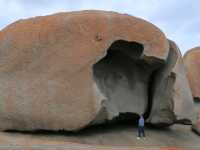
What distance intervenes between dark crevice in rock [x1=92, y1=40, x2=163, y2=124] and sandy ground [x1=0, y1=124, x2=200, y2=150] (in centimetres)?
47

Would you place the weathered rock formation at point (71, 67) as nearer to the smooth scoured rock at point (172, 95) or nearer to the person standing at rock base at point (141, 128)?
the smooth scoured rock at point (172, 95)

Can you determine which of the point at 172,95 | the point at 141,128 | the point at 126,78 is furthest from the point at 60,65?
the point at 172,95

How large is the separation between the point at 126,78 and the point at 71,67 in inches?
98.5

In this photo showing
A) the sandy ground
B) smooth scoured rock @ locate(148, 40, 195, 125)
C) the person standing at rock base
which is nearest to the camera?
the sandy ground

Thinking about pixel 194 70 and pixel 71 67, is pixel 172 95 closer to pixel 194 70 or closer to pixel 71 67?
pixel 71 67

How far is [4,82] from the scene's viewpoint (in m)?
13.1

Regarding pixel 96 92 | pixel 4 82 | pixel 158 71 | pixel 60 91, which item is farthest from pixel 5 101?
pixel 158 71

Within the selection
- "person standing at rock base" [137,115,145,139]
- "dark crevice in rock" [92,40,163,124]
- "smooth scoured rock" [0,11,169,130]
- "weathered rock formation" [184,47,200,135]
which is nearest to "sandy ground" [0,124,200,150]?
"person standing at rock base" [137,115,145,139]

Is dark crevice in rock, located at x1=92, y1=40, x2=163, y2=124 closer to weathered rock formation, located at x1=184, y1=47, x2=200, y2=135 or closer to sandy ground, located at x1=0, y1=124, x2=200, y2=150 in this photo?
sandy ground, located at x1=0, y1=124, x2=200, y2=150

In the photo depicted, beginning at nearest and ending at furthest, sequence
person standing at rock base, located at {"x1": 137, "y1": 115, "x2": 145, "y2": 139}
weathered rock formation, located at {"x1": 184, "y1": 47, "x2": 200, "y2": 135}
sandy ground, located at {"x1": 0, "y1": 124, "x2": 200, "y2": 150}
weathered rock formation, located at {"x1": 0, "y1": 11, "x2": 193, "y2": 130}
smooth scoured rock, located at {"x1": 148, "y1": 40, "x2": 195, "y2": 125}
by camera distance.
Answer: sandy ground, located at {"x1": 0, "y1": 124, "x2": 200, "y2": 150}
weathered rock formation, located at {"x1": 0, "y1": 11, "x2": 193, "y2": 130}
person standing at rock base, located at {"x1": 137, "y1": 115, "x2": 145, "y2": 139}
smooth scoured rock, located at {"x1": 148, "y1": 40, "x2": 195, "y2": 125}
weathered rock formation, located at {"x1": 184, "y1": 47, "x2": 200, "y2": 135}

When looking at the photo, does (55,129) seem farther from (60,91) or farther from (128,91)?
(128,91)

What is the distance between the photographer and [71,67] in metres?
13.1

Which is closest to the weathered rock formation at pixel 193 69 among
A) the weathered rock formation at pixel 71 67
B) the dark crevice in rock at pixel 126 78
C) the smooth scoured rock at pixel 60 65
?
the dark crevice in rock at pixel 126 78

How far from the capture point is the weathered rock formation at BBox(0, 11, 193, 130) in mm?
13000
